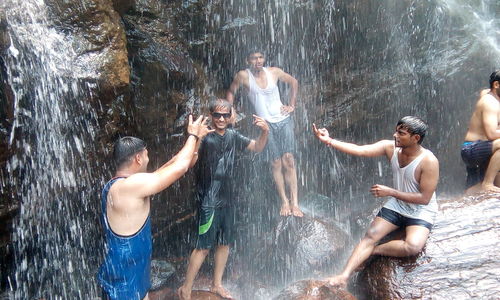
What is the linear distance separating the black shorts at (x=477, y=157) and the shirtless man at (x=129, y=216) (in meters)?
4.13

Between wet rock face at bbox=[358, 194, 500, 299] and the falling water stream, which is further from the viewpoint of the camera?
the falling water stream

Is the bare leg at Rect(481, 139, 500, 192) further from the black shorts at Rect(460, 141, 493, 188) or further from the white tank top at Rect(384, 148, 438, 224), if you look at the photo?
the white tank top at Rect(384, 148, 438, 224)

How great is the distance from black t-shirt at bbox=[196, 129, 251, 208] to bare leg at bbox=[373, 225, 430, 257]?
2.06 metres

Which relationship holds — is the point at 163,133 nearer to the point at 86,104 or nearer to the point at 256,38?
the point at 86,104

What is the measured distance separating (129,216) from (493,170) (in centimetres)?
483

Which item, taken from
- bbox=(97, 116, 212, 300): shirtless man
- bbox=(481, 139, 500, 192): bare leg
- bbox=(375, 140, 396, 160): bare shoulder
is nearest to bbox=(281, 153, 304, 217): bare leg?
bbox=(375, 140, 396, 160): bare shoulder

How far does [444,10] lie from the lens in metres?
8.59

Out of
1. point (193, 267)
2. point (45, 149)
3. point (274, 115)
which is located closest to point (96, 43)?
point (45, 149)

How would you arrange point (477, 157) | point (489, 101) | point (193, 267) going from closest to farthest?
point (193, 267) → point (489, 101) → point (477, 157)

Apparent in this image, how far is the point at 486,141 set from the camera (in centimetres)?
563

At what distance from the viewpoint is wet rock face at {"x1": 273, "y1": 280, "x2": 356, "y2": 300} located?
4.53 metres

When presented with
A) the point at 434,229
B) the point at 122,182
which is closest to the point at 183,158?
the point at 122,182

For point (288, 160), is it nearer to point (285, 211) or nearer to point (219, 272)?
point (285, 211)

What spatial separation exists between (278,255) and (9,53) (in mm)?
4489
